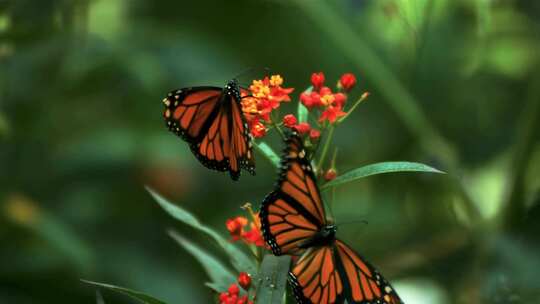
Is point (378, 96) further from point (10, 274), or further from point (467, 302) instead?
point (10, 274)

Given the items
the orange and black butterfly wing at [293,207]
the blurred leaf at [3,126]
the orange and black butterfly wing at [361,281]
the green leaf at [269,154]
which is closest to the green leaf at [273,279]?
the orange and black butterfly wing at [293,207]

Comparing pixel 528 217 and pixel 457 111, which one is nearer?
pixel 528 217

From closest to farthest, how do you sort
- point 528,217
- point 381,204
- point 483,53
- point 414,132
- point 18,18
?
point 18,18 → point 528,217 → point 414,132 → point 381,204 → point 483,53

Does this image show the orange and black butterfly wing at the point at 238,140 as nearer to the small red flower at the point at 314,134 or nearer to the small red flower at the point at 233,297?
the small red flower at the point at 314,134

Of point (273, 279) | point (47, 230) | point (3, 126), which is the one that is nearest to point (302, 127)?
point (273, 279)

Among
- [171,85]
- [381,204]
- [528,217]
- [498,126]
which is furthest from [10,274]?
[498,126]

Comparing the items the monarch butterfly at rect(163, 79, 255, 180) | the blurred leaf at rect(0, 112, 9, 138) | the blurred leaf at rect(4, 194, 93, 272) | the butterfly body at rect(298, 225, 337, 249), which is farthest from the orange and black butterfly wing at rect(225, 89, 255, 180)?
the blurred leaf at rect(4, 194, 93, 272)

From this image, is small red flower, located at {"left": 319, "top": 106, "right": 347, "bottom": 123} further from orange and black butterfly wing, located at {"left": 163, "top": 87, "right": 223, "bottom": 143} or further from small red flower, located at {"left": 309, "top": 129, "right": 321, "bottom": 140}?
orange and black butterfly wing, located at {"left": 163, "top": 87, "right": 223, "bottom": 143}
